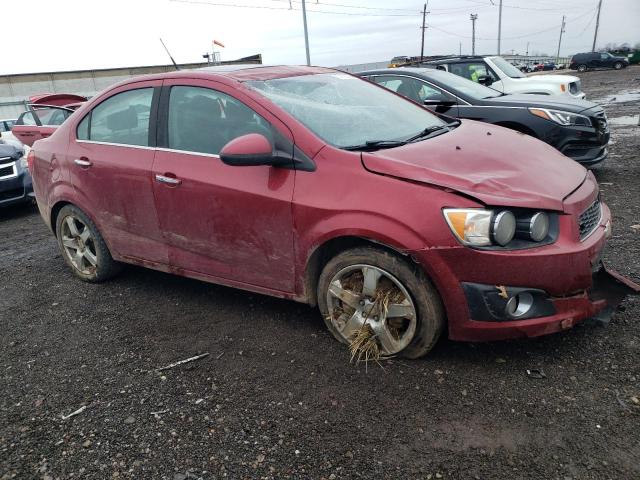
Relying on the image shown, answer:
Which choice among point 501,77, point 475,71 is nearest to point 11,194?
point 475,71

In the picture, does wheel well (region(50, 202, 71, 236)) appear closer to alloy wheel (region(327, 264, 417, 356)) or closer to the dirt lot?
the dirt lot

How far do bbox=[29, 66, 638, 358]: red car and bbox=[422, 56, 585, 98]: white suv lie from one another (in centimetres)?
728

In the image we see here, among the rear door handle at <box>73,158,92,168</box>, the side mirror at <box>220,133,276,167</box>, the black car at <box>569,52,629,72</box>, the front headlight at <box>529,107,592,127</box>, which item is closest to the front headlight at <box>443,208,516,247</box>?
the side mirror at <box>220,133,276,167</box>

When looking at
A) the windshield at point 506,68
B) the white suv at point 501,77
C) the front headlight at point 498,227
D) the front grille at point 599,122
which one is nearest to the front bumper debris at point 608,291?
the front headlight at point 498,227

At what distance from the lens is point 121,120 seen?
397 cm

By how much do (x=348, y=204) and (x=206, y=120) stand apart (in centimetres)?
128

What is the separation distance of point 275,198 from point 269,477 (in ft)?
4.91

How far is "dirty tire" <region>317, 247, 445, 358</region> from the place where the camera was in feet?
8.91

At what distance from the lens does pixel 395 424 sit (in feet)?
8.15

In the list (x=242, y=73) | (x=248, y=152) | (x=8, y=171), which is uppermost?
(x=242, y=73)

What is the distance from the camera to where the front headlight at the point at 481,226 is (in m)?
2.53

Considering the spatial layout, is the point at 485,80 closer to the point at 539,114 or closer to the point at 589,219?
the point at 539,114

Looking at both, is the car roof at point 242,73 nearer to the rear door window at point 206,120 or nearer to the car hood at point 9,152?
the rear door window at point 206,120

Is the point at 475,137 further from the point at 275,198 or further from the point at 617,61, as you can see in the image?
the point at 617,61
